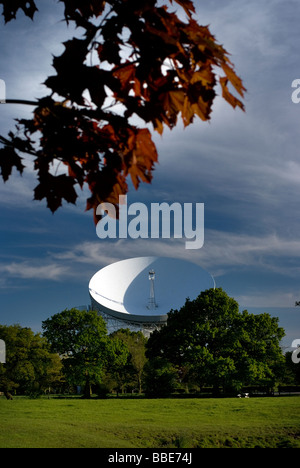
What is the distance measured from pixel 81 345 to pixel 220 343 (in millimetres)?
13551

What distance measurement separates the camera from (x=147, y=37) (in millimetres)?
2365

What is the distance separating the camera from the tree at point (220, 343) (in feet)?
102

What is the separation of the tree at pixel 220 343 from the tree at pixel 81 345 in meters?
5.77

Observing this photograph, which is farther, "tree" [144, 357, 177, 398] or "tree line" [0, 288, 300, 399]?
"tree" [144, 357, 177, 398]

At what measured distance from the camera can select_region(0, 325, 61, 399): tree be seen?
31.6m

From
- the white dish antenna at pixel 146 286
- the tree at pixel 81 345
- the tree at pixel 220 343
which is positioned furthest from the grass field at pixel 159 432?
the white dish antenna at pixel 146 286

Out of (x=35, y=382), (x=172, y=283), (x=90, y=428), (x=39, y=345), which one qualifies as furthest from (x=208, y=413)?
(x=172, y=283)

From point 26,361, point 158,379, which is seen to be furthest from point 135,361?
point 26,361

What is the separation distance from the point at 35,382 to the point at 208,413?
84.3 feet

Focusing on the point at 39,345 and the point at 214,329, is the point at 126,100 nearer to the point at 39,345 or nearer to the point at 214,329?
the point at 214,329
